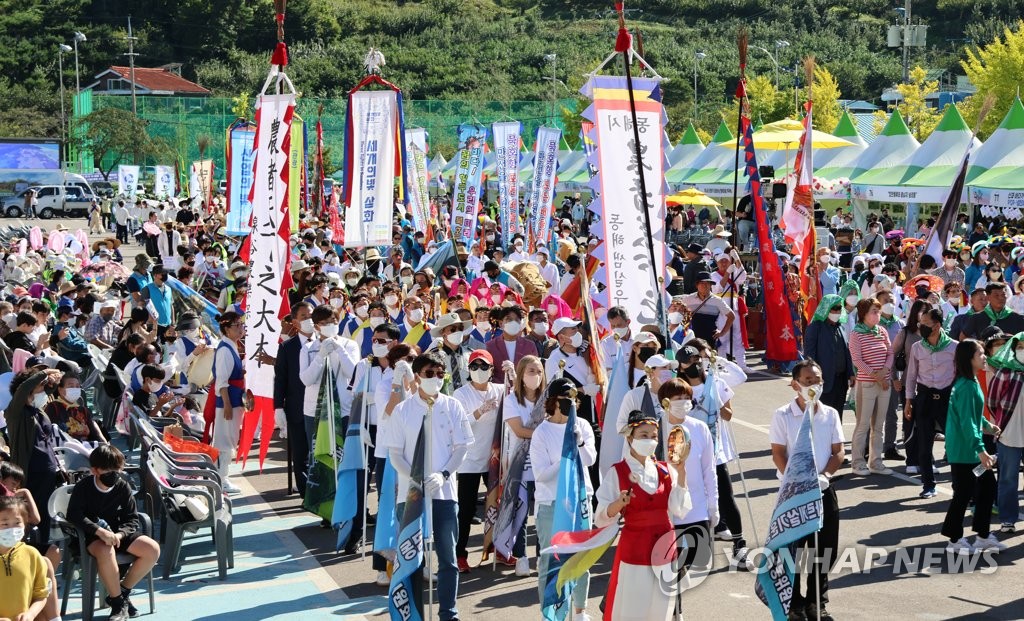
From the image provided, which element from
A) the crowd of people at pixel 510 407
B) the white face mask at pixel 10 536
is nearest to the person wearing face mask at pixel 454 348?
the crowd of people at pixel 510 407

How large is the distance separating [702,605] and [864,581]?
1.21 meters

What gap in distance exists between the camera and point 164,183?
174 ft

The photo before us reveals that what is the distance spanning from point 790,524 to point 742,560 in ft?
6.30

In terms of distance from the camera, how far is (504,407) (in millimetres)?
9031

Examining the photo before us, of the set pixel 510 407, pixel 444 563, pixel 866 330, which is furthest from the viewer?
pixel 866 330

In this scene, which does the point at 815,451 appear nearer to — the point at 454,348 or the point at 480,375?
the point at 480,375

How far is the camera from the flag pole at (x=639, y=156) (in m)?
9.08

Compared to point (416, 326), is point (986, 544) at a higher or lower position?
lower

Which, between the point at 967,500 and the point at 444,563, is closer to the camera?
the point at 444,563

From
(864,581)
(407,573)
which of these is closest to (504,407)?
(407,573)

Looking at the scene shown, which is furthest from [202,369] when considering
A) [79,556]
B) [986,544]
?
[986,544]

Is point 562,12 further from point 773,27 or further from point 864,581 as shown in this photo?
point 864,581

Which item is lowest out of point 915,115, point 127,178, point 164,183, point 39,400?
point 164,183

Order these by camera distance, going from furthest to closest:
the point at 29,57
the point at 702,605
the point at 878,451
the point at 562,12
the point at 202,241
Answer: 1. the point at 562,12
2. the point at 29,57
3. the point at 202,241
4. the point at 878,451
5. the point at 702,605
